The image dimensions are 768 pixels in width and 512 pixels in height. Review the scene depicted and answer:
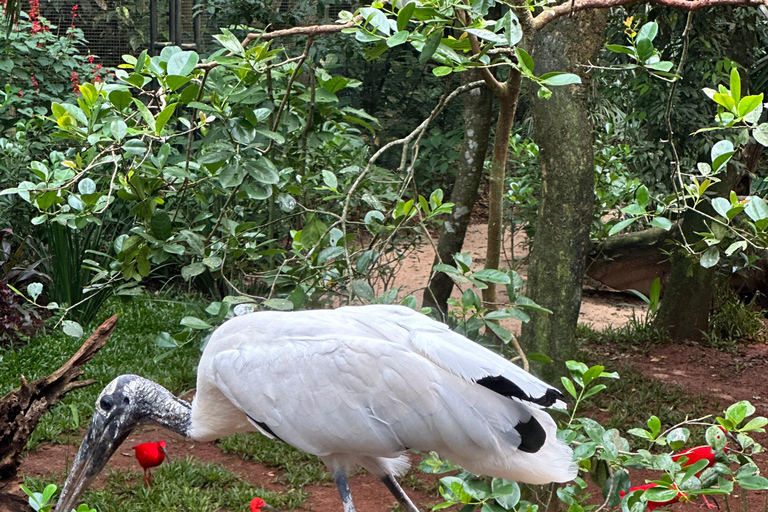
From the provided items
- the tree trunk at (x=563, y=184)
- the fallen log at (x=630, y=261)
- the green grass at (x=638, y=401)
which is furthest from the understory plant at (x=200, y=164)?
the fallen log at (x=630, y=261)

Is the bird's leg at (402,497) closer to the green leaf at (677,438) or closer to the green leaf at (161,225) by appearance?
the green leaf at (677,438)

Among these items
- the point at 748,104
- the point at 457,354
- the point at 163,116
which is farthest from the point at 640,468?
the point at 163,116

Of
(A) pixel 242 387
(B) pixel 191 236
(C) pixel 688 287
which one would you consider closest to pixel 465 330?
(A) pixel 242 387

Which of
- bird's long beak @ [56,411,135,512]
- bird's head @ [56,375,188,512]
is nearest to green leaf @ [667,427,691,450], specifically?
bird's head @ [56,375,188,512]

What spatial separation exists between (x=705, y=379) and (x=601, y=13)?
A: 300 centimetres

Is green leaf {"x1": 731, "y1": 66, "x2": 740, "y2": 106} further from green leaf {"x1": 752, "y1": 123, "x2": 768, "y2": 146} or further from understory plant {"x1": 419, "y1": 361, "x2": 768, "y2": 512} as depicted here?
understory plant {"x1": 419, "y1": 361, "x2": 768, "y2": 512}

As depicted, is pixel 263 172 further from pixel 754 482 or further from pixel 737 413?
pixel 754 482

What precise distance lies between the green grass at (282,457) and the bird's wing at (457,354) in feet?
4.89

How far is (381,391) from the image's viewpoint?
Result: 2.50 m

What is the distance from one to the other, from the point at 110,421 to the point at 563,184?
6.85 ft

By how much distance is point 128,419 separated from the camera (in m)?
3.06

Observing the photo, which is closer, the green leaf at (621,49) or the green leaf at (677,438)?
the green leaf at (677,438)

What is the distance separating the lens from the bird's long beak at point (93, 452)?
304cm

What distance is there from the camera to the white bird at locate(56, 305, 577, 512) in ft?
7.79
